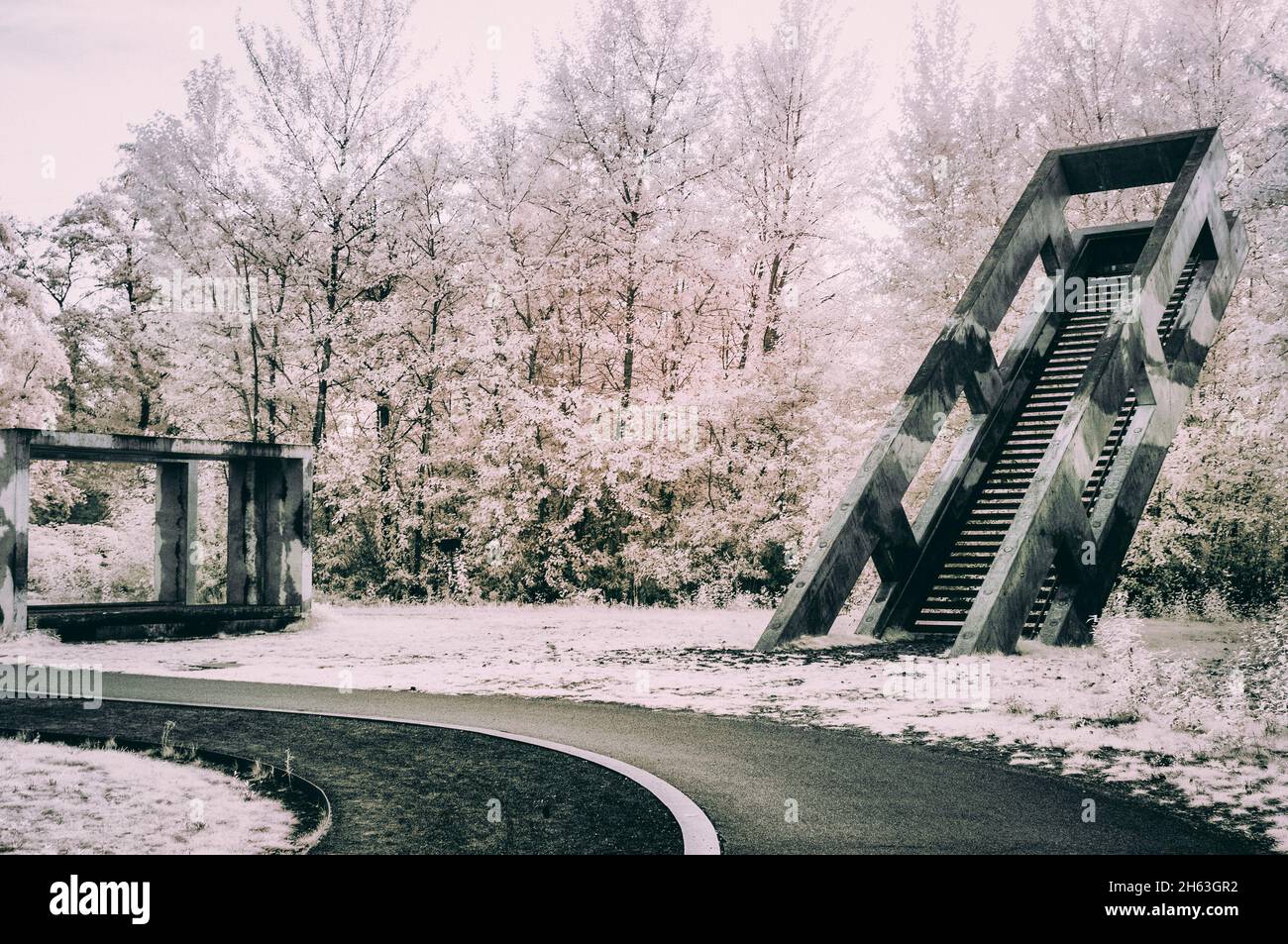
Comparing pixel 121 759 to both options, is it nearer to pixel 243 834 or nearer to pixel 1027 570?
pixel 243 834

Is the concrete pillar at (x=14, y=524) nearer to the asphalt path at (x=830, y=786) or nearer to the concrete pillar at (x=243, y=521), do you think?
the concrete pillar at (x=243, y=521)

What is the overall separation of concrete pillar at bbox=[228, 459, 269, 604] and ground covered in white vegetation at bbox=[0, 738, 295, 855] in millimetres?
13144

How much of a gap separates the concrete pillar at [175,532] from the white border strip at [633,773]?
10.7m

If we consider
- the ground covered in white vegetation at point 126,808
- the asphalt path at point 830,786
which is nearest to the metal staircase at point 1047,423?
the asphalt path at point 830,786

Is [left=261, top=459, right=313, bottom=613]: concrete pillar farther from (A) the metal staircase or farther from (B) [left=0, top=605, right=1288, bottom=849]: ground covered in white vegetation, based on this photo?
(A) the metal staircase

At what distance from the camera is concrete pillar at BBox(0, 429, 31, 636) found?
17.2 metres

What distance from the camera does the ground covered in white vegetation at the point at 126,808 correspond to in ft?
19.9

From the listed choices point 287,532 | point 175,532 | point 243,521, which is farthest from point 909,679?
point 175,532

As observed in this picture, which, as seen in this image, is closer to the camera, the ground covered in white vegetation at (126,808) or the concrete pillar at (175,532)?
the ground covered in white vegetation at (126,808)

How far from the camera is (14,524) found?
17391 millimetres

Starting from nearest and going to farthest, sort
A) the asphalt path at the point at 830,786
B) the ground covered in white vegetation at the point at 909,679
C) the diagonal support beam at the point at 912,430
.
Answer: the asphalt path at the point at 830,786
the ground covered in white vegetation at the point at 909,679
the diagonal support beam at the point at 912,430

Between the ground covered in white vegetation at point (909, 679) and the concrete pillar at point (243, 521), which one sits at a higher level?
the concrete pillar at point (243, 521)
